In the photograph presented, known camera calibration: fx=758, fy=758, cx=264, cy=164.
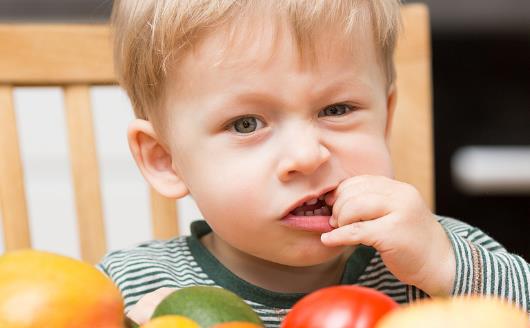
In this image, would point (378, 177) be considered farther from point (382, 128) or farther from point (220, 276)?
point (220, 276)

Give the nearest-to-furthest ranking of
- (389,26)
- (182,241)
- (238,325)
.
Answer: (238,325)
(389,26)
(182,241)

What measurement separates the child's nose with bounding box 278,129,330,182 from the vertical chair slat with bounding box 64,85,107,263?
400 mm

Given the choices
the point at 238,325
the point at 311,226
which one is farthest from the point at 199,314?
the point at 311,226

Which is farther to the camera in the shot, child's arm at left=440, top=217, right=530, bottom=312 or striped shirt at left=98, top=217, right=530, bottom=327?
striped shirt at left=98, top=217, right=530, bottom=327

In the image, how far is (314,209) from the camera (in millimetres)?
758

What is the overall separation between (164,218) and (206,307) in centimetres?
59

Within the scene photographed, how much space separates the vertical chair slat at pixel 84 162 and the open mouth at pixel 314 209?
39 cm

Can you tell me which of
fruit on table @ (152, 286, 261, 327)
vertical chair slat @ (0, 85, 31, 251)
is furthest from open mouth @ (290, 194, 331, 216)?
vertical chair slat @ (0, 85, 31, 251)

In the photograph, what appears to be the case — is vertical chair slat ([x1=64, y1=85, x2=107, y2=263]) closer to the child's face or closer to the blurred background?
the child's face

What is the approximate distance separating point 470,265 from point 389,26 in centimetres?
27

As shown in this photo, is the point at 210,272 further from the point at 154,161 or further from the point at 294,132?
the point at 294,132

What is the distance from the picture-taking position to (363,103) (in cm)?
78

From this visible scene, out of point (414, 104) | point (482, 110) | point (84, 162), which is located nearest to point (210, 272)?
point (84, 162)

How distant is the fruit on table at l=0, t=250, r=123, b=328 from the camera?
Result: 48 centimetres
